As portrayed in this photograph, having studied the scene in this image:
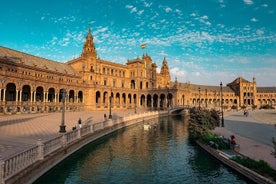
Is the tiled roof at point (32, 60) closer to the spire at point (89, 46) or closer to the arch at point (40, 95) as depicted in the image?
the arch at point (40, 95)

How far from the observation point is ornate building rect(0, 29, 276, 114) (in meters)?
45.1

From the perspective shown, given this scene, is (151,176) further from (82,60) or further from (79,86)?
(82,60)

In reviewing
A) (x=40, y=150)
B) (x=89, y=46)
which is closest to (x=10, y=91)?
(x=89, y=46)

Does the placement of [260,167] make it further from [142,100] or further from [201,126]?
[142,100]

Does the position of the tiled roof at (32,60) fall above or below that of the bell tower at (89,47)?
below

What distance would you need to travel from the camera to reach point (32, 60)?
188 ft

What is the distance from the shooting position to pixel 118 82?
84562 mm

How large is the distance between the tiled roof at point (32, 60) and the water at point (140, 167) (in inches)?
1596

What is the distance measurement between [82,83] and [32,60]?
642 inches

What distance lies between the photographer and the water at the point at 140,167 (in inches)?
504

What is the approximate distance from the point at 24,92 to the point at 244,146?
50834 millimetres

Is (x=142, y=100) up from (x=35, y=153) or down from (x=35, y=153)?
up

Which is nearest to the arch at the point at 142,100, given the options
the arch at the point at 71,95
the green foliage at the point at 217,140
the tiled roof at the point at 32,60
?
the tiled roof at the point at 32,60

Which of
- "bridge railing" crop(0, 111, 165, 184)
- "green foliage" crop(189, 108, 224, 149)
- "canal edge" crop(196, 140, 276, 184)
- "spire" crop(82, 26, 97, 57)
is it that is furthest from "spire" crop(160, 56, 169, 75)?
"canal edge" crop(196, 140, 276, 184)
